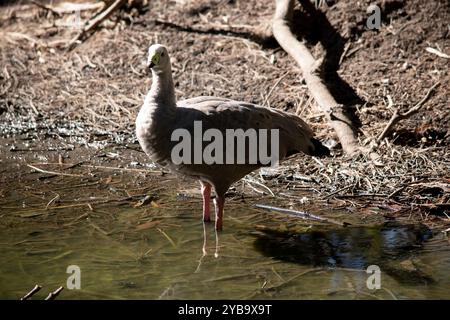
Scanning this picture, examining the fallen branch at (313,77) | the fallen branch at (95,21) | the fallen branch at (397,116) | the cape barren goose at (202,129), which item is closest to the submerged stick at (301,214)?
the cape barren goose at (202,129)

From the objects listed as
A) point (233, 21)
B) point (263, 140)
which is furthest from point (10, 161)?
point (233, 21)

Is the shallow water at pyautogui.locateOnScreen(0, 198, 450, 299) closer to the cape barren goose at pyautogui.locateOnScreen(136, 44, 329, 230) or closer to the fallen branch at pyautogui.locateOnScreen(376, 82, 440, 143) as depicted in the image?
the cape barren goose at pyautogui.locateOnScreen(136, 44, 329, 230)

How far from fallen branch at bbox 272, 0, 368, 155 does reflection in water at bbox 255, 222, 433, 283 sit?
1.43 metres

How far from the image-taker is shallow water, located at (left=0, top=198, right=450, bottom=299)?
4516mm

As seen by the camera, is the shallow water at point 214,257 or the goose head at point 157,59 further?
the goose head at point 157,59

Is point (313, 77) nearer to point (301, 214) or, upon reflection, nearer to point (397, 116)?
point (397, 116)

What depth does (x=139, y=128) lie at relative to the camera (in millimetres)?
5270

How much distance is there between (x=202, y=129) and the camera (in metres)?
5.27

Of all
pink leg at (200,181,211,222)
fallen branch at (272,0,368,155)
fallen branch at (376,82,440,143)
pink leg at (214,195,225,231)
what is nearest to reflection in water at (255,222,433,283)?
pink leg at (214,195,225,231)

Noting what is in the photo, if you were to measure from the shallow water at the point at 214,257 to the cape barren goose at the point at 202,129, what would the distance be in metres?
0.38

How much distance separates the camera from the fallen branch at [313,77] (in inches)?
270

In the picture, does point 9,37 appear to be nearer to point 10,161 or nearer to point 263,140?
point 10,161

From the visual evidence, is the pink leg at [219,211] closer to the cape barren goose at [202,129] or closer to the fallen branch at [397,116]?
the cape barren goose at [202,129]

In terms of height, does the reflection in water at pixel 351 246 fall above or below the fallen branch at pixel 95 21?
below
